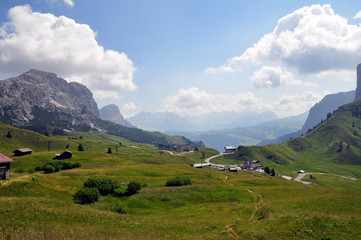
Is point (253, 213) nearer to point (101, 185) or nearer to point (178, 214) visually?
point (178, 214)

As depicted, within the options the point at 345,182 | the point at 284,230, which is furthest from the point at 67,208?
the point at 345,182

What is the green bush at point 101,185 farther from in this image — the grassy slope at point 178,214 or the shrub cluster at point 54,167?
the shrub cluster at point 54,167

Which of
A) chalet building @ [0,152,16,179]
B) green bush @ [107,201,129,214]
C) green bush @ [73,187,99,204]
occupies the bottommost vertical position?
green bush @ [107,201,129,214]

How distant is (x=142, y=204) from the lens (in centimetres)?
5788

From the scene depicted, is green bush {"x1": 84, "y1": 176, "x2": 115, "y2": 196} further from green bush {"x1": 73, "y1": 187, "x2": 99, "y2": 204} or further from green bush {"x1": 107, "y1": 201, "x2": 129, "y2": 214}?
green bush {"x1": 107, "y1": 201, "x2": 129, "y2": 214}

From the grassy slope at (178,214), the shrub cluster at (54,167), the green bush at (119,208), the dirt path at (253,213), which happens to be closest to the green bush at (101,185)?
the grassy slope at (178,214)

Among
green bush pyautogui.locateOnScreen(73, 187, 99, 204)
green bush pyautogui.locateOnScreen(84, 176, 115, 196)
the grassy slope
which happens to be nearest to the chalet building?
the grassy slope

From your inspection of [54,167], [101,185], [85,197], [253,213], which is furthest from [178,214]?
[54,167]

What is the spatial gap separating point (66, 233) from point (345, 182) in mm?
214460

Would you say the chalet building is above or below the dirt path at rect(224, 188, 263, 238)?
above

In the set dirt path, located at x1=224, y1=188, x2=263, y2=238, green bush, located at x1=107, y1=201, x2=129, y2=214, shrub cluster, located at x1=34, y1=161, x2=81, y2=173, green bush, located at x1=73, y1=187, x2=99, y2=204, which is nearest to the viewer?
dirt path, located at x1=224, y1=188, x2=263, y2=238

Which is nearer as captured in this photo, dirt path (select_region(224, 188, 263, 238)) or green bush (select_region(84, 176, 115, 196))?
dirt path (select_region(224, 188, 263, 238))

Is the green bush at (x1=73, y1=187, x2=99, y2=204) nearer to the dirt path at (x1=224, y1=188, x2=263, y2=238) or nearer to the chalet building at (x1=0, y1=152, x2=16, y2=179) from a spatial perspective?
the chalet building at (x1=0, y1=152, x2=16, y2=179)

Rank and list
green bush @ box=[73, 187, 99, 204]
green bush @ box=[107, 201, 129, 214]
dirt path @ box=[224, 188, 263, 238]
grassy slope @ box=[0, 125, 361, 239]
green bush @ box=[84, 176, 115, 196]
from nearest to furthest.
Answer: grassy slope @ box=[0, 125, 361, 239], dirt path @ box=[224, 188, 263, 238], green bush @ box=[107, 201, 129, 214], green bush @ box=[73, 187, 99, 204], green bush @ box=[84, 176, 115, 196]
